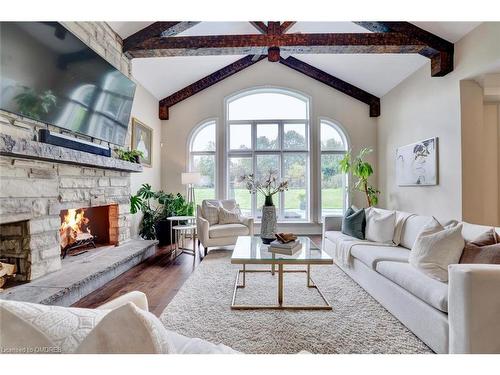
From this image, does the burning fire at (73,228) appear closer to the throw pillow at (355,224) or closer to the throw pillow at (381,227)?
the throw pillow at (355,224)

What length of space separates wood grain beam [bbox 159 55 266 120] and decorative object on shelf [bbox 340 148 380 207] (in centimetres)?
306

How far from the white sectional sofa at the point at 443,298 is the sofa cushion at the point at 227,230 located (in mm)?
2080

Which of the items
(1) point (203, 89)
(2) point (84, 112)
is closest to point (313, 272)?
(2) point (84, 112)

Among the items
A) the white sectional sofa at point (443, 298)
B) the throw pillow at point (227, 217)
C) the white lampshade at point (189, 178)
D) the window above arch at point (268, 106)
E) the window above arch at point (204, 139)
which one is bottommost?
the white sectional sofa at point (443, 298)

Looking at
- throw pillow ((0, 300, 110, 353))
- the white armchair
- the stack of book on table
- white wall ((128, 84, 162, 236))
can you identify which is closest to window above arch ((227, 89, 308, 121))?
white wall ((128, 84, 162, 236))

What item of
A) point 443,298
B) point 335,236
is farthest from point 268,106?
point 443,298

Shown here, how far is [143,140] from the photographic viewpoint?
5.09 metres

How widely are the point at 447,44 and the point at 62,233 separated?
565 cm

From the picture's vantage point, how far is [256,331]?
1.91 meters

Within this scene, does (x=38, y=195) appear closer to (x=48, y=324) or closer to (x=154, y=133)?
(x=48, y=324)

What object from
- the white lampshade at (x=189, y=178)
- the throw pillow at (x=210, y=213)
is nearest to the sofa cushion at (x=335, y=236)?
the throw pillow at (x=210, y=213)

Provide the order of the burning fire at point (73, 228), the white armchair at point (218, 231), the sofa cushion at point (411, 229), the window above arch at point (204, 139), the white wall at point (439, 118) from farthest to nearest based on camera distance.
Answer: the window above arch at point (204, 139), the white armchair at point (218, 231), the white wall at point (439, 118), the burning fire at point (73, 228), the sofa cushion at point (411, 229)

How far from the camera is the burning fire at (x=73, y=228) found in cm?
312
